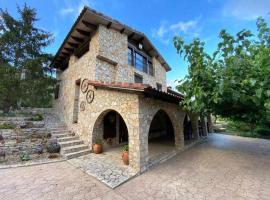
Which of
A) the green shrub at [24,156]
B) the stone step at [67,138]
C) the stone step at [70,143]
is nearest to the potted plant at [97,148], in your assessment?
the stone step at [70,143]

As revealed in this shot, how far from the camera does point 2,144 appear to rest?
5.97 metres

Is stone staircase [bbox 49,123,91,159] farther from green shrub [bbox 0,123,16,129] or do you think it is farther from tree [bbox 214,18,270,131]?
tree [bbox 214,18,270,131]

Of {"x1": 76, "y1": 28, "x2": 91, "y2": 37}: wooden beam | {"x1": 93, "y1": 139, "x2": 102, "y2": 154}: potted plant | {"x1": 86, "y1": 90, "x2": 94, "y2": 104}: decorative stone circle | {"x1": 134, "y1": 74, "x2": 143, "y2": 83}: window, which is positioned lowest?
{"x1": 93, "y1": 139, "x2": 102, "y2": 154}: potted plant

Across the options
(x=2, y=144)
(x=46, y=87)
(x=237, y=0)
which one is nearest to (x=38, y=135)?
(x=2, y=144)

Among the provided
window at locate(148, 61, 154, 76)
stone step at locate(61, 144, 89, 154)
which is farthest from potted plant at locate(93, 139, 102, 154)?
window at locate(148, 61, 154, 76)

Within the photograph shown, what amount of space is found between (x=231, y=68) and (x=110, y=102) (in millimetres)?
4402

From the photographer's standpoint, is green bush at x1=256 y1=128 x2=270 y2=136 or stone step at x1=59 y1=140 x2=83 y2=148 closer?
stone step at x1=59 y1=140 x2=83 y2=148

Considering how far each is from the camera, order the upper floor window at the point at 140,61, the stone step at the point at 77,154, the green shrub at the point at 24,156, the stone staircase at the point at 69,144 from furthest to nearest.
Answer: the upper floor window at the point at 140,61 < the stone staircase at the point at 69,144 < the stone step at the point at 77,154 < the green shrub at the point at 24,156

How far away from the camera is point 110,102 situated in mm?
5926

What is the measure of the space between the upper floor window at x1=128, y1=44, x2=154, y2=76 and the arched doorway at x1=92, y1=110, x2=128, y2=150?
4314 mm

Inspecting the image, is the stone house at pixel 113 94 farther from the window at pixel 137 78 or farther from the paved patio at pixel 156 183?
the paved patio at pixel 156 183

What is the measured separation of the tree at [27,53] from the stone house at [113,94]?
4.16ft

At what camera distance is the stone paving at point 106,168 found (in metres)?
4.14

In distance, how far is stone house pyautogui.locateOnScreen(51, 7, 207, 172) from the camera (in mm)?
4980
